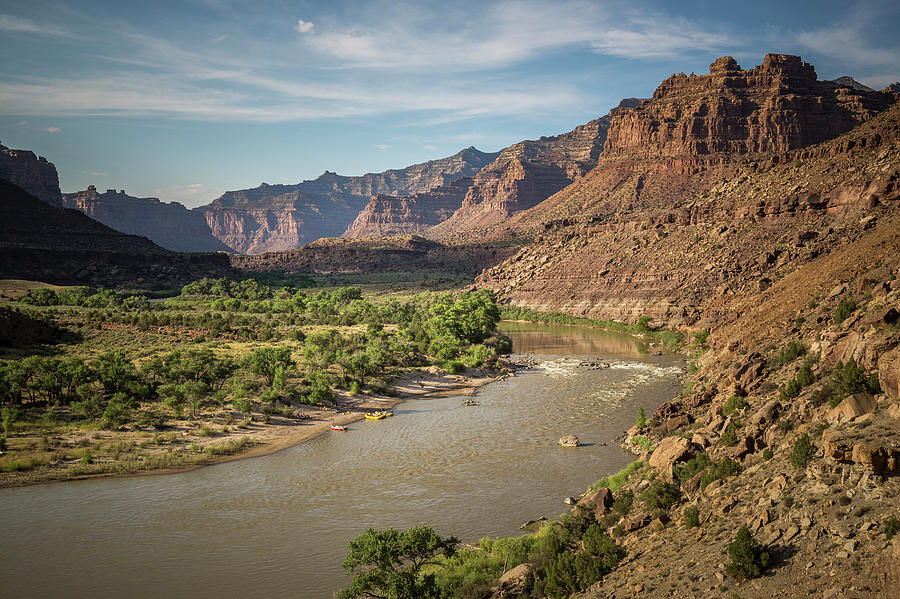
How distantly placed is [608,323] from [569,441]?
5181 cm

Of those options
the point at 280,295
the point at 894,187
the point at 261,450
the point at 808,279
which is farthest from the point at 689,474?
the point at 280,295

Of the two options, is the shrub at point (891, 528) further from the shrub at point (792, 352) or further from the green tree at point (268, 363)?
the green tree at point (268, 363)

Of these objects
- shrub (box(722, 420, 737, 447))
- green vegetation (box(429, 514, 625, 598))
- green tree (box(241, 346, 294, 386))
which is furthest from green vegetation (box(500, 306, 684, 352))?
green vegetation (box(429, 514, 625, 598))

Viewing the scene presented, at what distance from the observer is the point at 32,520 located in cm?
2312

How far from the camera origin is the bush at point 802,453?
14281 mm

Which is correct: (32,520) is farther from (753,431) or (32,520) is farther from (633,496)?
(753,431)

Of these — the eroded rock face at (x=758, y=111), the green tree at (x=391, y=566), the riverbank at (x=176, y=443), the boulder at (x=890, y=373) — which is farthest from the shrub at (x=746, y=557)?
the eroded rock face at (x=758, y=111)

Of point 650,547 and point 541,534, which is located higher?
point 650,547

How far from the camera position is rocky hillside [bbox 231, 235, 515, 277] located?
155 meters

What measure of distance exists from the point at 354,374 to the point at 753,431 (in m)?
33.5

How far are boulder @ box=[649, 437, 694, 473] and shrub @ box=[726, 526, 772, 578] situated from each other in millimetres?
6845

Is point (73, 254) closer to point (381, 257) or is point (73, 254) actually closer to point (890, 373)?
point (381, 257)

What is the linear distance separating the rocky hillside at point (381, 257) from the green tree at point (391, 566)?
129 metres

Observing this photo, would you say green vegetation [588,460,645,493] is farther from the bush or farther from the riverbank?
the riverbank
